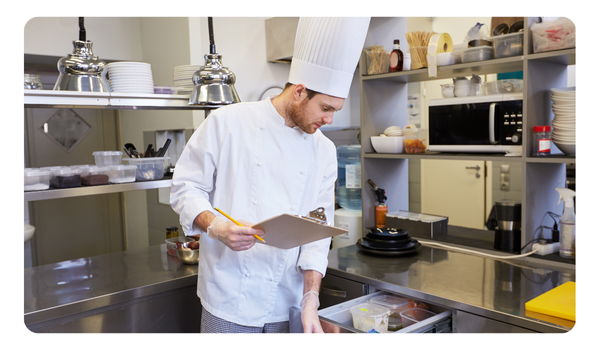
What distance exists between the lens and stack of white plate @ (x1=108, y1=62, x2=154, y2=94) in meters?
2.12

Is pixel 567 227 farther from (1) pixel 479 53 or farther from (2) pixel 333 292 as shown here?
(2) pixel 333 292

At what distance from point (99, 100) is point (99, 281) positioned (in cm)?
76

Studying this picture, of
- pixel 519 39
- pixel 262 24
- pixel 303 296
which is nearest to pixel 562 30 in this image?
pixel 519 39

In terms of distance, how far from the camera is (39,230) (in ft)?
12.9

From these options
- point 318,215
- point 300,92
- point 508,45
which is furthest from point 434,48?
point 318,215

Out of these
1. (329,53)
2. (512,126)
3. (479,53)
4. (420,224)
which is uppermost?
(479,53)

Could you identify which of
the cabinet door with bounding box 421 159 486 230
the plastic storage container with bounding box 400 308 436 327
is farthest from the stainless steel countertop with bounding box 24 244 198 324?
the cabinet door with bounding box 421 159 486 230

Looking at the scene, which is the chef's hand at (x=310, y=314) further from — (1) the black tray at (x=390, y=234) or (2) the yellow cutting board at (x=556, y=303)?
(1) the black tray at (x=390, y=234)

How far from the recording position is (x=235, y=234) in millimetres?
1365

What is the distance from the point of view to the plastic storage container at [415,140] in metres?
2.61

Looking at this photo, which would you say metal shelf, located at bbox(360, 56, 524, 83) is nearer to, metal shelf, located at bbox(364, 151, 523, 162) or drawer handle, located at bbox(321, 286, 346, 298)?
metal shelf, located at bbox(364, 151, 523, 162)
